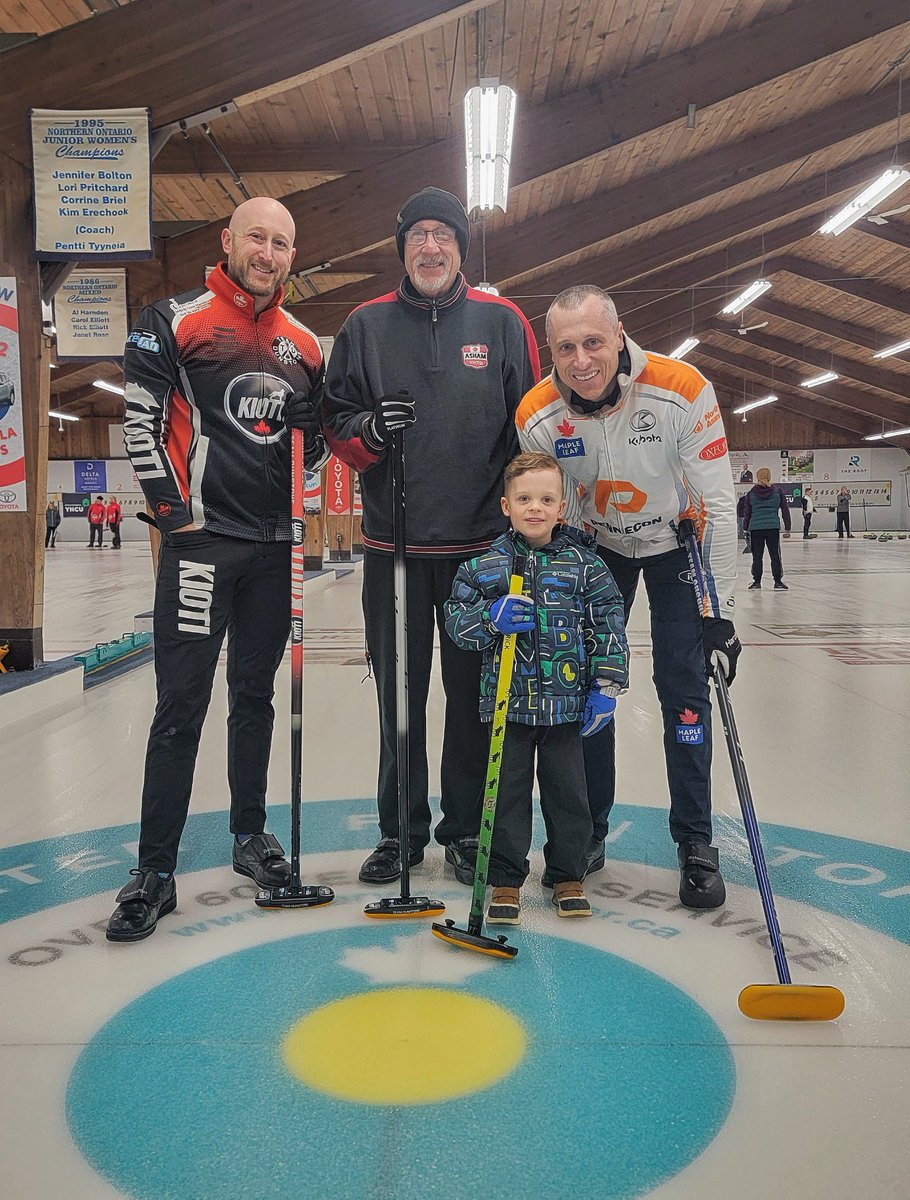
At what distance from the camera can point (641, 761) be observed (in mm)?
3742

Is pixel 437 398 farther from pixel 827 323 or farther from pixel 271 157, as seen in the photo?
pixel 827 323

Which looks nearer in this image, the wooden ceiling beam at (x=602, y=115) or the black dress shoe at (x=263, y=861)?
the black dress shoe at (x=263, y=861)

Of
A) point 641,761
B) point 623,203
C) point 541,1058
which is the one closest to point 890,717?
point 641,761

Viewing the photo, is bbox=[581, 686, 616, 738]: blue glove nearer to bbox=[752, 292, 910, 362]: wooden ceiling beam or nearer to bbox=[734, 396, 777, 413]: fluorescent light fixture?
bbox=[752, 292, 910, 362]: wooden ceiling beam

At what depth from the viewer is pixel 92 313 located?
786cm

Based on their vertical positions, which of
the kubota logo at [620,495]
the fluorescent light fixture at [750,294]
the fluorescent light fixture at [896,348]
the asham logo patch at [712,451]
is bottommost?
the kubota logo at [620,495]

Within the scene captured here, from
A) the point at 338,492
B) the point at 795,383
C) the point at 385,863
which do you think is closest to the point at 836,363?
the point at 795,383

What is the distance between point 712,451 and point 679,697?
0.66 m

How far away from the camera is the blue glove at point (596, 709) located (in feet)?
7.35

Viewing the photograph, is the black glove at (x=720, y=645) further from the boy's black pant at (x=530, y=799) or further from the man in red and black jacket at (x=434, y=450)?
the man in red and black jacket at (x=434, y=450)

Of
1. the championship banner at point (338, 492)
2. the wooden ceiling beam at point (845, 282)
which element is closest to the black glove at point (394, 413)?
the championship banner at point (338, 492)

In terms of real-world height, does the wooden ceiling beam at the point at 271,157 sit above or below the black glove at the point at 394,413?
above

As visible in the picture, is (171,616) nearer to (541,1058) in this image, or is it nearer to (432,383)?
(432,383)

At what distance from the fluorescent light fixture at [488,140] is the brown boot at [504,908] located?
19.1 ft
